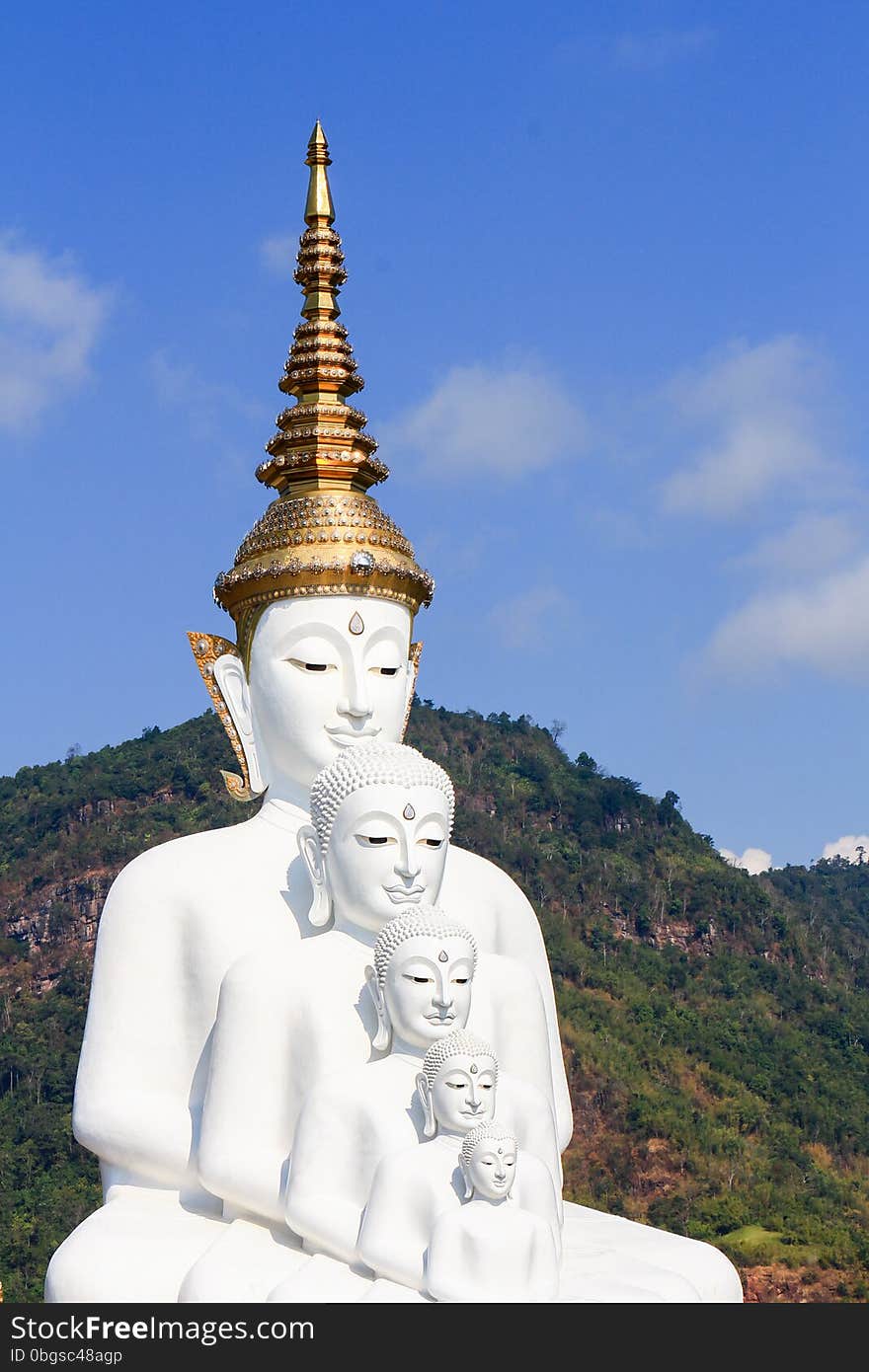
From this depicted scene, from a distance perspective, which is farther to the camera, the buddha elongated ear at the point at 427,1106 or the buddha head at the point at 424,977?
the buddha head at the point at 424,977

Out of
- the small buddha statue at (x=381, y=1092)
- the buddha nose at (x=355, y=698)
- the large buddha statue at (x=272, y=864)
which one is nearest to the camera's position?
the small buddha statue at (x=381, y=1092)

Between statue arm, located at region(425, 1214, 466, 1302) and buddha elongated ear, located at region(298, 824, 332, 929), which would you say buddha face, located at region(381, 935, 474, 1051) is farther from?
statue arm, located at region(425, 1214, 466, 1302)

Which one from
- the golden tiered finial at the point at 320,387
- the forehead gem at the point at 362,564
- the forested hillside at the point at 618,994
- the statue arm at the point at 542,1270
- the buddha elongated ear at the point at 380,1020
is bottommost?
the statue arm at the point at 542,1270

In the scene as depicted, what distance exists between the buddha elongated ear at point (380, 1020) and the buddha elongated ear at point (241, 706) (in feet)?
5.59

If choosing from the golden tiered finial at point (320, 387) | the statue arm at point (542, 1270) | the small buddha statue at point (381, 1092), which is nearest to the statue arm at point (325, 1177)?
the small buddha statue at point (381, 1092)

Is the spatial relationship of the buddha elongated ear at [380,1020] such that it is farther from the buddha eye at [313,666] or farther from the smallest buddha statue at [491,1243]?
the buddha eye at [313,666]

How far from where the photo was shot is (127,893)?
898cm

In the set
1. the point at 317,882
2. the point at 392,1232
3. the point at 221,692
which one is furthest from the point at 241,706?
the point at 392,1232

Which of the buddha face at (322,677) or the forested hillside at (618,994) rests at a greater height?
the forested hillside at (618,994)

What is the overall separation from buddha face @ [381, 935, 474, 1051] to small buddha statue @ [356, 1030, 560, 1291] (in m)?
0.16

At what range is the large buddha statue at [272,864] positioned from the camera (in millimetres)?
8523

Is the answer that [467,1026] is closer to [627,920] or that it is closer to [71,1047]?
[71,1047]

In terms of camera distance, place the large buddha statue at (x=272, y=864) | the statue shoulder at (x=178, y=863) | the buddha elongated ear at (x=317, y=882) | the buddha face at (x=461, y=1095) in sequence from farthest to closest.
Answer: the statue shoulder at (x=178, y=863), the buddha elongated ear at (x=317, y=882), the large buddha statue at (x=272, y=864), the buddha face at (x=461, y=1095)

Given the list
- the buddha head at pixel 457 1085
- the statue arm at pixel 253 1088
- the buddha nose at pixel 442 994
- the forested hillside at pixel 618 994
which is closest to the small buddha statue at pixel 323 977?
the statue arm at pixel 253 1088
